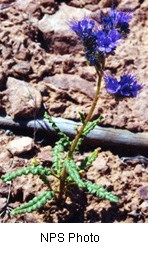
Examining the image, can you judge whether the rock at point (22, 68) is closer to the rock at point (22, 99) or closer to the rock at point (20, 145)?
the rock at point (22, 99)

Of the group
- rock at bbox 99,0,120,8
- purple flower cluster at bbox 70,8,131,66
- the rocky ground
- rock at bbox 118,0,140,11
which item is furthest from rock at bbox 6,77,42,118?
rock at bbox 118,0,140,11

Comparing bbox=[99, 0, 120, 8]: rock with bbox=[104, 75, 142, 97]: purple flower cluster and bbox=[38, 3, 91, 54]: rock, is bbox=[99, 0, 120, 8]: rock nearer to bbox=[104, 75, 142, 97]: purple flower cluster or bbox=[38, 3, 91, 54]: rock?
bbox=[38, 3, 91, 54]: rock

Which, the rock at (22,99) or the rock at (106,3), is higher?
the rock at (106,3)

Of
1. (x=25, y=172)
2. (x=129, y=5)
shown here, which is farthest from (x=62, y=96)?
(x=129, y=5)

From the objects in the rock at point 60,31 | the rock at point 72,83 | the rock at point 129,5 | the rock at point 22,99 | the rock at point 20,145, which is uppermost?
the rock at point 129,5

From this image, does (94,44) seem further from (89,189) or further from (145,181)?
(145,181)

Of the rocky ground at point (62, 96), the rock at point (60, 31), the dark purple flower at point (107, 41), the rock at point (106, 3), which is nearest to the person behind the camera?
the dark purple flower at point (107, 41)

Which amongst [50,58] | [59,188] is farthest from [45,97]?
[59,188]

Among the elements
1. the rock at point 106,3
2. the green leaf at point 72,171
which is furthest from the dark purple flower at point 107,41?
the rock at point 106,3

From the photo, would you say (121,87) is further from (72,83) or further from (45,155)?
(72,83)
